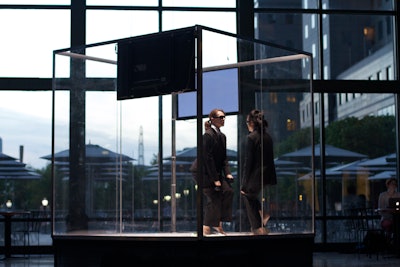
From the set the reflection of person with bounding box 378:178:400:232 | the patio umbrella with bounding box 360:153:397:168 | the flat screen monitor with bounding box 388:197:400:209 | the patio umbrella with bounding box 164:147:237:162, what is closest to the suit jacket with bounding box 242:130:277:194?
the patio umbrella with bounding box 164:147:237:162

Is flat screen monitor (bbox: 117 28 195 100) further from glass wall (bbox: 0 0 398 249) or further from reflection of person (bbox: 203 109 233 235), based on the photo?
glass wall (bbox: 0 0 398 249)

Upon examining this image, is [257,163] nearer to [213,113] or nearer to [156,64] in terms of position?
[213,113]

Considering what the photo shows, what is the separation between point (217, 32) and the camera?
9.75 metres

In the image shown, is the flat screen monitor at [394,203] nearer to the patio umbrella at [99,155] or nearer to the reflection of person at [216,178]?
the reflection of person at [216,178]

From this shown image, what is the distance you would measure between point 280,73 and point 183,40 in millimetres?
1656

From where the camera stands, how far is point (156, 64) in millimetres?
9797

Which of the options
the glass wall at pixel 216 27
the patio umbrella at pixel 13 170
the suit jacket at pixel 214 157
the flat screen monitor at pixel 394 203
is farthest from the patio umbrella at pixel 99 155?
the flat screen monitor at pixel 394 203

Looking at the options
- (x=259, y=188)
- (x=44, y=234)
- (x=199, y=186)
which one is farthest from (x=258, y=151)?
(x=44, y=234)

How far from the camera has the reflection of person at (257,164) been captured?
1027 centimetres

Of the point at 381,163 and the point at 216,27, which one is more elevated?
the point at 216,27

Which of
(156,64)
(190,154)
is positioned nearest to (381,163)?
(190,154)

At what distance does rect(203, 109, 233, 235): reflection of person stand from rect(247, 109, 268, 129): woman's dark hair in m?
0.33

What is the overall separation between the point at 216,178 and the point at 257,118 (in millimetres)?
917

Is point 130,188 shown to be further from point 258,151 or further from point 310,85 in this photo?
point 310,85
